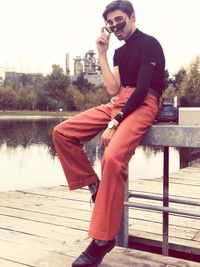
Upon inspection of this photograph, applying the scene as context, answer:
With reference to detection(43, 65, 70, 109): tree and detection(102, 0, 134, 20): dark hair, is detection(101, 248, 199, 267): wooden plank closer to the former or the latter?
detection(102, 0, 134, 20): dark hair

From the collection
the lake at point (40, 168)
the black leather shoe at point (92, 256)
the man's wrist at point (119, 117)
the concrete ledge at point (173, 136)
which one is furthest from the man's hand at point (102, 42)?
the lake at point (40, 168)

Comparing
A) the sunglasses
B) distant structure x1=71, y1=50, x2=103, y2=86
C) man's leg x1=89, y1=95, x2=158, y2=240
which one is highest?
distant structure x1=71, y1=50, x2=103, y2=86

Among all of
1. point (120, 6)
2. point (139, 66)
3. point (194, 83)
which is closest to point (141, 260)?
point (139, 66)

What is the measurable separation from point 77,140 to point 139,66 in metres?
0.61

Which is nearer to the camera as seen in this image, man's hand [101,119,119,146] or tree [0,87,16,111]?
man's hand [101,119,119,146]

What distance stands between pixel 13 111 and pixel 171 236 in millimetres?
77982

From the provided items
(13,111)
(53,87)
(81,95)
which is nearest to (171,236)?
(81,95)

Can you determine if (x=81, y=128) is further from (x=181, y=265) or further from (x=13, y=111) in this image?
(x=13, y=111)

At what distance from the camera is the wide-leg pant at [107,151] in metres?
2.11

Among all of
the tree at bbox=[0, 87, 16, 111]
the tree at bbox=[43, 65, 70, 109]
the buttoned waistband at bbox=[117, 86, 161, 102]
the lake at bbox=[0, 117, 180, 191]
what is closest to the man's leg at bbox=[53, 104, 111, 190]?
the buttoned waistband at bbox=[117, 86, 161, 102]

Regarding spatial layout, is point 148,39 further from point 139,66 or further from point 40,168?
point 40,168

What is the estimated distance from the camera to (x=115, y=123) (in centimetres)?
229

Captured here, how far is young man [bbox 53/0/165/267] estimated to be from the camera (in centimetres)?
212

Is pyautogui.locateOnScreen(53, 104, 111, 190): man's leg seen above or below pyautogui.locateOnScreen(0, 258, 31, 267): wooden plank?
above
